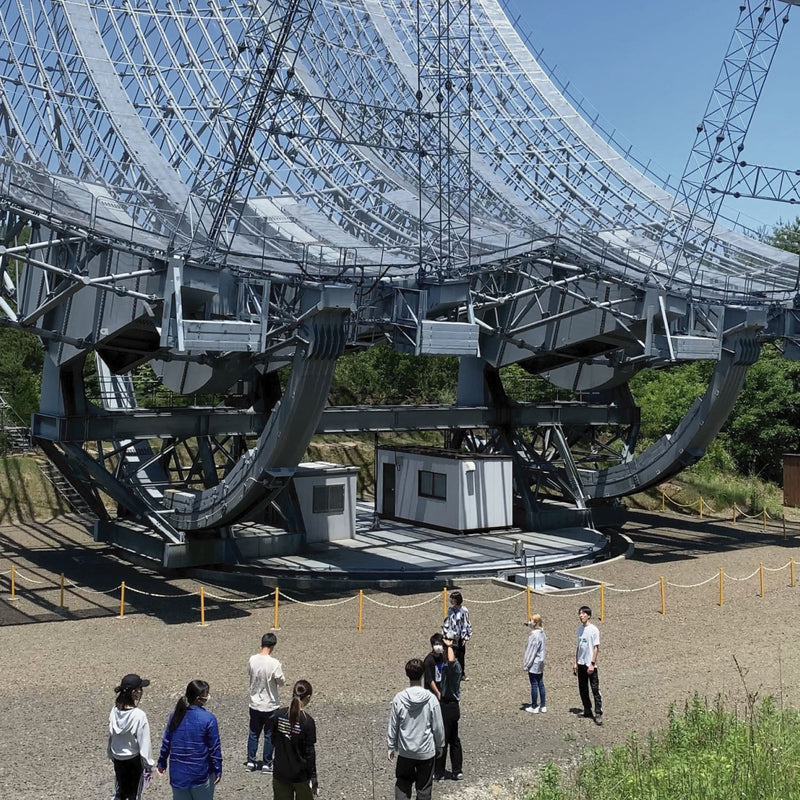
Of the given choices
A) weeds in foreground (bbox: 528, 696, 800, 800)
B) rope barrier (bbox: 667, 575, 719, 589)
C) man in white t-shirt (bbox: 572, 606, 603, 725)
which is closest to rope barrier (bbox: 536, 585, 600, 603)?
rope barrier (bbox: 667, 575, 719, 589)

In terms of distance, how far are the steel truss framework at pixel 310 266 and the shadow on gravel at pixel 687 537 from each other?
2001mm

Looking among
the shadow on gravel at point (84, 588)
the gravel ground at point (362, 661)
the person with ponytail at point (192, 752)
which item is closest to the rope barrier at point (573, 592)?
the gravel ground at point (362, 661)

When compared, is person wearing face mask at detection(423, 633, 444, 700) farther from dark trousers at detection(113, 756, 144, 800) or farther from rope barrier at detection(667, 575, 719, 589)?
rope barrier at detection(667, 575, 719, 589)

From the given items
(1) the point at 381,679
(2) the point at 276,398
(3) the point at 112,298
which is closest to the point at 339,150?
(2) the point at 276,398

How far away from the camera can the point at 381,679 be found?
16375mm

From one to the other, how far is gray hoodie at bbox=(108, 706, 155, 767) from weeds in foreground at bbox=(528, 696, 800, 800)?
381 centimetres

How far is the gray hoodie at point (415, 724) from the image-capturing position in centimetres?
984

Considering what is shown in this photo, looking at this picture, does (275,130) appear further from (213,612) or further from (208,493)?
(213,612)

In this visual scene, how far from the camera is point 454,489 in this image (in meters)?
30.5

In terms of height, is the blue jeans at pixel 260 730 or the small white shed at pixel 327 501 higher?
the small white shed at pixel 327 501

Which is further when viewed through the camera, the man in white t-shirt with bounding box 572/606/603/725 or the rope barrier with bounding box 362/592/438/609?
the rope barrier with bounding box 362/592/438/609

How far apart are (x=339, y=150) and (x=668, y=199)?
10718 millimetres

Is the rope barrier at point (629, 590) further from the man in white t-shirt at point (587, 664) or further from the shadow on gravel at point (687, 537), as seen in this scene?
the man in white t-shirt at point (587, 664)

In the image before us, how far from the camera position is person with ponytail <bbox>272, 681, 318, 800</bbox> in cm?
939
